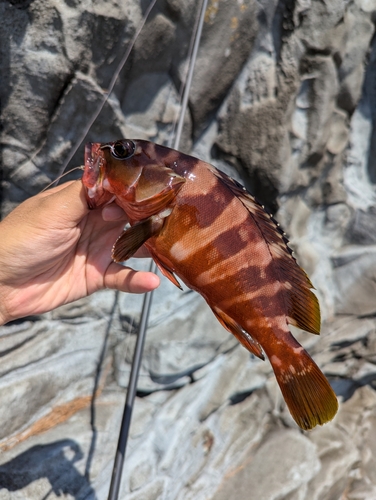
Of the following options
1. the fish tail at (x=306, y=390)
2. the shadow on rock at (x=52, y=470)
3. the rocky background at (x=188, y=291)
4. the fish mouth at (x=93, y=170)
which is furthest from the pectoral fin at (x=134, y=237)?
the shadow on rock at (x=52, y=470)

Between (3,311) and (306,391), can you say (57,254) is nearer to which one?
(3,311)

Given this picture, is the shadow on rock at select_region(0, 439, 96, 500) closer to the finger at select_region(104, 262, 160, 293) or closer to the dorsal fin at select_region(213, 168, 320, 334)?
the finger at select_region(104, 262, 160, 293)

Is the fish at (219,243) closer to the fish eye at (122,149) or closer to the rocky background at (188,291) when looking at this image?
the fish eye at (122,149)

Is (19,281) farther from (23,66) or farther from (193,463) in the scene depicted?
(193,463)

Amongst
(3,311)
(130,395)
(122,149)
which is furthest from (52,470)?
(122,149)

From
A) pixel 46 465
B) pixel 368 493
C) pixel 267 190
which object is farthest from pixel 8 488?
pixel 368 493
